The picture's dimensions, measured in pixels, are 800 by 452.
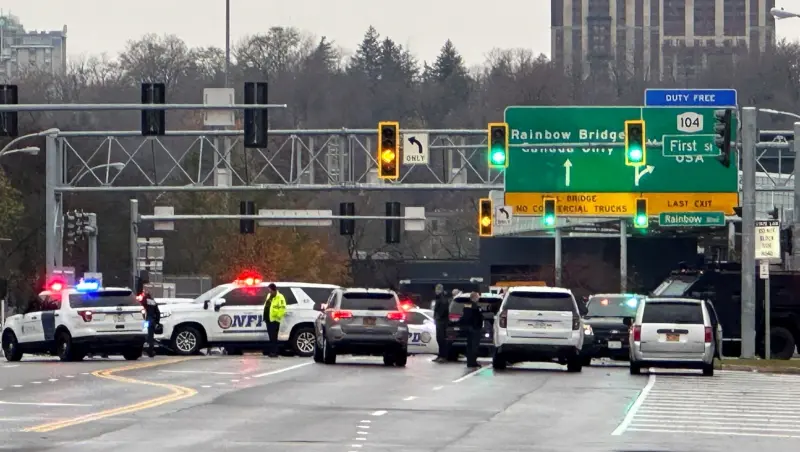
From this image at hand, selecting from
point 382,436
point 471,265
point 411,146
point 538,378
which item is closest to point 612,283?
point 471,265

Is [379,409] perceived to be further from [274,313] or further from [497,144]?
[497,144]

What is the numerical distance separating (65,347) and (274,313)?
15.6 feet

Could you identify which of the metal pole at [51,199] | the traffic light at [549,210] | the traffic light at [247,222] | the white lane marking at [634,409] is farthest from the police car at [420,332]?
the traffic light at [247,222]

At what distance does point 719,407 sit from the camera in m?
24.8

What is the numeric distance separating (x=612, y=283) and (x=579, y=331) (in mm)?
61573

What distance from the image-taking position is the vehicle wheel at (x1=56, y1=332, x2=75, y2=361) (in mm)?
36938

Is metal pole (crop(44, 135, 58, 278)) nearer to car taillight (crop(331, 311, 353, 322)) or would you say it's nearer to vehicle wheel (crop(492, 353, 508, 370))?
car taillight (crop(331, 311, 353, 322))

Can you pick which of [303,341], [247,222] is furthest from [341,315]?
[247,222]

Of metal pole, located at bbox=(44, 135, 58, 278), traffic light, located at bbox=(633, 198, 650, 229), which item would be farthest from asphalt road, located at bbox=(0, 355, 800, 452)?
metal pole, located at bbox=(44, 135, 58, 278)

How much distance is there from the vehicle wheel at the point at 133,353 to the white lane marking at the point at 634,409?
11484mm

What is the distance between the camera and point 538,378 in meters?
32.0

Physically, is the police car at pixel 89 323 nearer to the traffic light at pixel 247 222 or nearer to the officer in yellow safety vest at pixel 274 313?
the officer in yellow safety vest at pixel 274 313

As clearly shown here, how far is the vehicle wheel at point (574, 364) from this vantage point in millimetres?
34500

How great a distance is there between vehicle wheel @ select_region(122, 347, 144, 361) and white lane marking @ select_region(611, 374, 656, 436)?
11484 millimetres
